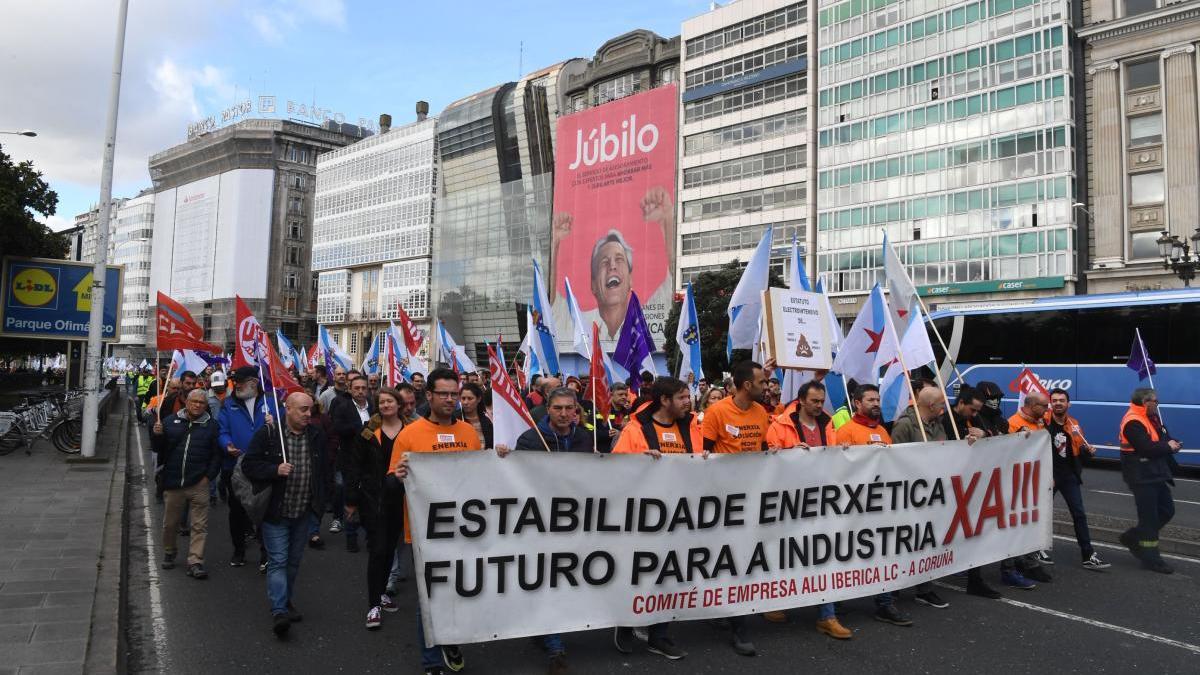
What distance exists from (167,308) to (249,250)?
101625 mm

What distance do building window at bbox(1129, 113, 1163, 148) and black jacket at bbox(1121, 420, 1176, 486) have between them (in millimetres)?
37856

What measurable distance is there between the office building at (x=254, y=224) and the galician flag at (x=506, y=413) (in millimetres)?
104227

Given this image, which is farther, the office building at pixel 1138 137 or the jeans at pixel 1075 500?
the office building at pixel 1138 137

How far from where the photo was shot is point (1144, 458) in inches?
314

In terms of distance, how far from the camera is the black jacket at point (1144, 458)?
26.0 feet

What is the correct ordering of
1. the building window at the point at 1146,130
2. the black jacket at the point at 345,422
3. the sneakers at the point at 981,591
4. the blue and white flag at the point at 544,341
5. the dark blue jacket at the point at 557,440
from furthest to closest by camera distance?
the building window at the point at 1146,130
the blue and white flag at the point at 544,341
the black jacket at the point at 345,422
the sneakers at the point at 981,591
the dark blue jacket at the point at 557,440

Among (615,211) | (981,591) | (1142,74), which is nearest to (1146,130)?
(1142,74)

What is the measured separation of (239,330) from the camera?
980 cm

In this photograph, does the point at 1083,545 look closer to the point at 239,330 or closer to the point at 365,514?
the point at 365,514

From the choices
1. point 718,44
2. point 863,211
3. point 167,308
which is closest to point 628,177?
point 718,44

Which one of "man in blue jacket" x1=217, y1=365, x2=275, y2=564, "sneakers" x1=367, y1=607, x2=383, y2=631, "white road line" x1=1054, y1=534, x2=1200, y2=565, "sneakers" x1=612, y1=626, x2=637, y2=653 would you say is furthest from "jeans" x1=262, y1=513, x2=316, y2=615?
"white road line" x1=1054, y1=534, x2=1200, y2=565

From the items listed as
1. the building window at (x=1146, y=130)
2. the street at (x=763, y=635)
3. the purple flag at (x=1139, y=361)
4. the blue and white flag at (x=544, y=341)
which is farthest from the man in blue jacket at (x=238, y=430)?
the building window at (x=1146, y=130)

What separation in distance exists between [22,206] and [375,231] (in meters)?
65.7

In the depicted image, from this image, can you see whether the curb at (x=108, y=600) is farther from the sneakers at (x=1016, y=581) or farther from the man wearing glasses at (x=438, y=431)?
the sneakers at (x=1016, y=581)
